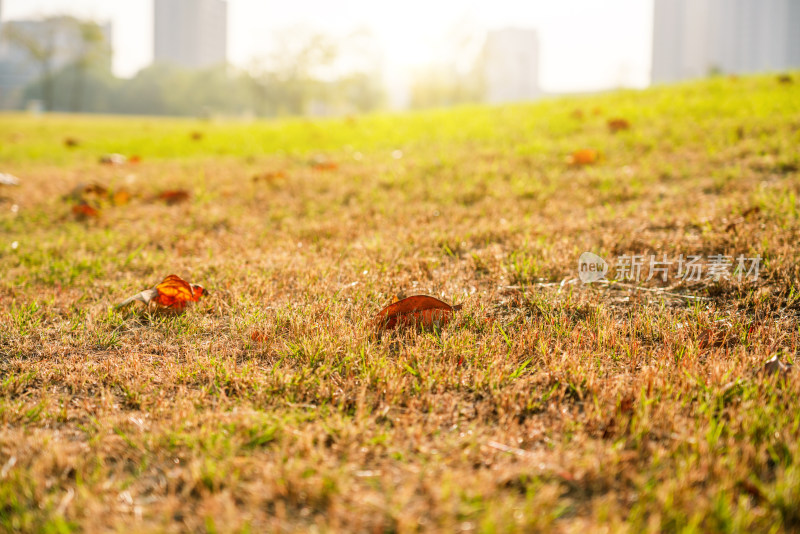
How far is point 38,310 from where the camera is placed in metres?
2.51

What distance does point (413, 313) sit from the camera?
2.21 meters

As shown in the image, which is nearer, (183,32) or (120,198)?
(120,198)

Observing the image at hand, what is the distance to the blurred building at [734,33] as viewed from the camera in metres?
140

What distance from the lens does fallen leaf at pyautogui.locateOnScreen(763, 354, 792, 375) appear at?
174 cm

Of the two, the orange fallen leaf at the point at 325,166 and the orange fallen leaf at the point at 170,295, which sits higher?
the orange fallen leaf at the point at 325,166

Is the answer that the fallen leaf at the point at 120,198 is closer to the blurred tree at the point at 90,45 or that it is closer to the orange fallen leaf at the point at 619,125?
→ the orange fallen leaf at the point at 619,125

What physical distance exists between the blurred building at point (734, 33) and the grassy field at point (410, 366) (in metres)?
159

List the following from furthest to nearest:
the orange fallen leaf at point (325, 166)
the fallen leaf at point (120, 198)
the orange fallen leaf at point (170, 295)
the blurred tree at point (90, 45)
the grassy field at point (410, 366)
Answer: the blurred tree at point (90, 45) → the orange fallen leaf at point (325, 166) → the fallen leaf at point (120, 198) → the orange fallen leaf at point (170, 295) → the grassy field at point (410, 366)

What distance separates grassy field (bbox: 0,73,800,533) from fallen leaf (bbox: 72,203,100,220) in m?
0.08

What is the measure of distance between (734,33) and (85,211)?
173 m

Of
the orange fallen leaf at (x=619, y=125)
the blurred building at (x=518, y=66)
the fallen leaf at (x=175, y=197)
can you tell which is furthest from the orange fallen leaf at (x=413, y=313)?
the blurred building at (x=518, y=66)

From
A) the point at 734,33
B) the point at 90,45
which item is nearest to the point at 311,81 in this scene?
the point at 90,45

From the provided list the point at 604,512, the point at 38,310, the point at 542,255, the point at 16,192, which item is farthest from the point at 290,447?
the point at 16,192

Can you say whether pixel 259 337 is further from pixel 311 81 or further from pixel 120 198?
pixel 311 81
